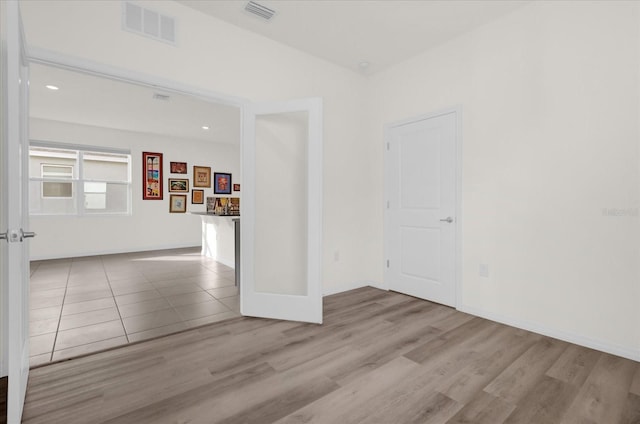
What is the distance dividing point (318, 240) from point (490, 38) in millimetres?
2499

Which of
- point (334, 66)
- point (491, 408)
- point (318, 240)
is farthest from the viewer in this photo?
point (334, 66)

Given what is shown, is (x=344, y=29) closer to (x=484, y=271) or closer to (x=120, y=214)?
(x=484, y=271)

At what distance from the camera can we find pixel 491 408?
1664 millimetres

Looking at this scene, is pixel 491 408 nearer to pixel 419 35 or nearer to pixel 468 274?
pixel 468 274

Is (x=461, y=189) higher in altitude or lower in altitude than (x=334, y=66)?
lower

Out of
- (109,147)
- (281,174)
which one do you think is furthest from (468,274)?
(109,147)

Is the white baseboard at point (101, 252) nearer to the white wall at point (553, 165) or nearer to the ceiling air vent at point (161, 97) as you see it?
the ceiling air vent at point (161, 97)

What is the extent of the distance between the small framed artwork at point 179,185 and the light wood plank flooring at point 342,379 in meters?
5.92

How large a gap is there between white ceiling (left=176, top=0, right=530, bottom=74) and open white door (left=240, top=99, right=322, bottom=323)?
796 mm

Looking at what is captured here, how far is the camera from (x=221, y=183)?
8.60m

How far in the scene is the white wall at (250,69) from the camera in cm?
225

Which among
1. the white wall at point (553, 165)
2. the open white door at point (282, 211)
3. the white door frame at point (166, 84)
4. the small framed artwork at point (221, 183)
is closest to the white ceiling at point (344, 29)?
the white door frame at point (166, 84)

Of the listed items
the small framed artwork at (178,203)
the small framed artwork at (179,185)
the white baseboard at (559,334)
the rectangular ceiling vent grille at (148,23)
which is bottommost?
the white baseboard at (559,334)

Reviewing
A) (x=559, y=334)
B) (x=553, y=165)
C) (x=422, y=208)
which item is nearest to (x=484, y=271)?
(x=559, y=334)
